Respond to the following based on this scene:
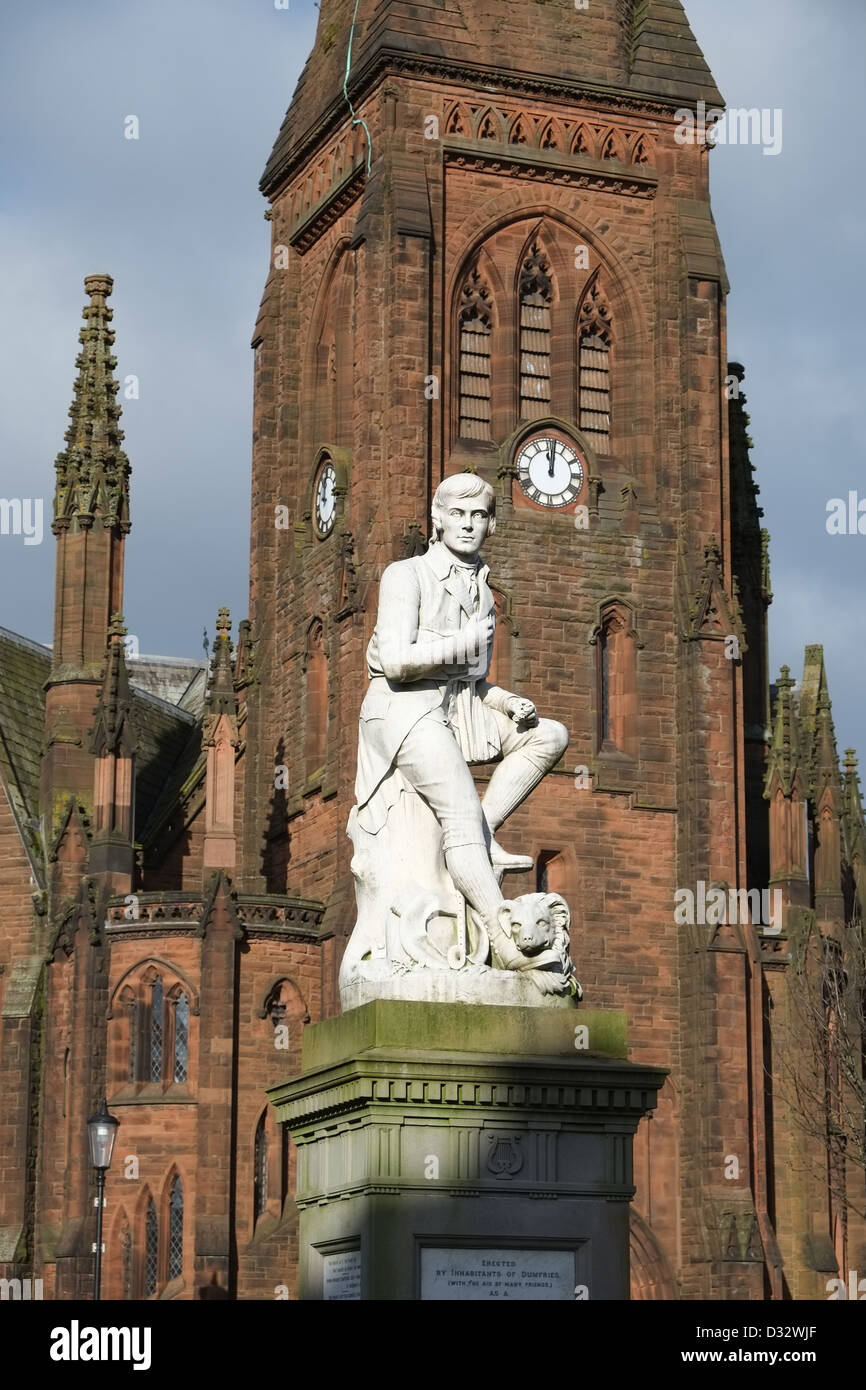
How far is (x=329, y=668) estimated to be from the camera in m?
52.7

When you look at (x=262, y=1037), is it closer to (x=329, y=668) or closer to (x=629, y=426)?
(x=329, y=668)

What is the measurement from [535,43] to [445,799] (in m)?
42.4

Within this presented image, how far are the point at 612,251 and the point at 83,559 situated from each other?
39.2 ft

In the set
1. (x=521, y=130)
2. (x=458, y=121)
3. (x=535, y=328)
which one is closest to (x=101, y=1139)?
(x=535, y=328)

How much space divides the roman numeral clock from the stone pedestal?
39107 millimetres

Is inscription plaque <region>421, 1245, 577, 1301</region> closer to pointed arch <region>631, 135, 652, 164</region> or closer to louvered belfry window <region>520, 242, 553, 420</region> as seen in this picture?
louvered belfry window <region>520, 242, 553, 420</region>

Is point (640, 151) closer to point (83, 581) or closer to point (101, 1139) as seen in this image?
point (83, 581)

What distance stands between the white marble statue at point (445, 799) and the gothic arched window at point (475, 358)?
3834cm

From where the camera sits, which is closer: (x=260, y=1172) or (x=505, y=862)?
(x=505, y=862)

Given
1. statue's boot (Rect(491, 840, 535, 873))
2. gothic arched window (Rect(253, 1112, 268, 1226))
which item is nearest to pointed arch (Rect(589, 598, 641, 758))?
gothic arched window (Rect(253, 1112, 268, 1226))

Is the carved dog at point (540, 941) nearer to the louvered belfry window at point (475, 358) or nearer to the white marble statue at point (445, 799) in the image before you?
the white marble statue at point (445, 799)

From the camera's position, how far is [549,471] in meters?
52.9
